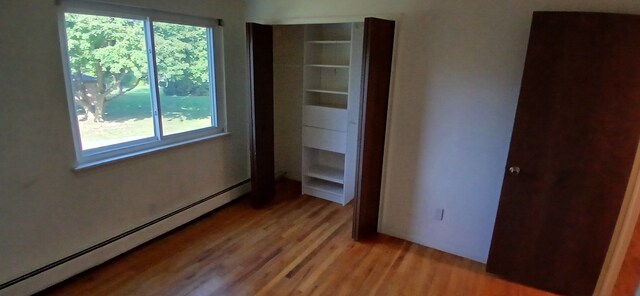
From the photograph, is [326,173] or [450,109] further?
[326,173]

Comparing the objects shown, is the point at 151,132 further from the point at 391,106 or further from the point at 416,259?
the point at 416,259

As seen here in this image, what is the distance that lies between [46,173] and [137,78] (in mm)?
969

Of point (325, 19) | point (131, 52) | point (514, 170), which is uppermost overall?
point (325, 19)

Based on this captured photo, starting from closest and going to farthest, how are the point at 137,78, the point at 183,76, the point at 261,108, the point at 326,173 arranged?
the point at 137,78 < the point at 183,76 < the point at 261,108 < the point at 326,173

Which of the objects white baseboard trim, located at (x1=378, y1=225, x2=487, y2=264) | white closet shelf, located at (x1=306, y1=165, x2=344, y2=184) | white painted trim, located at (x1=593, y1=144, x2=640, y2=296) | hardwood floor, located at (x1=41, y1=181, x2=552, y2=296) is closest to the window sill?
hardwood floor, located at (x1=41, y1=181, x2=552, y2=296)

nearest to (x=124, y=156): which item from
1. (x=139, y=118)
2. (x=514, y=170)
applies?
(x=139, y=118)

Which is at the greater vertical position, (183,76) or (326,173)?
(183,76)

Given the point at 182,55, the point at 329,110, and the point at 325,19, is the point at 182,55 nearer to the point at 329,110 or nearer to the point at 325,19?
the point at 325,19

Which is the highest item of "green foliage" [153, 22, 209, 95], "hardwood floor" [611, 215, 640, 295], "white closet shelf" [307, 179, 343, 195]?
"green foliage" [153, 22, 209, 95]

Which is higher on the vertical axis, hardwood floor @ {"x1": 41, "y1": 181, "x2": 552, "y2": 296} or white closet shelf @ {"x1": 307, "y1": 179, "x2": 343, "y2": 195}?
white closet shelf @ {"x1": 307, "y1": 179, "x2": 343, "y2": 195}

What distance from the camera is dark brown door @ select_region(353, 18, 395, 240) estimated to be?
2695mm

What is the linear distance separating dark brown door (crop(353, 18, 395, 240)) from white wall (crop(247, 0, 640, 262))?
3.4 inches

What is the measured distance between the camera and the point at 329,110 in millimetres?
3791

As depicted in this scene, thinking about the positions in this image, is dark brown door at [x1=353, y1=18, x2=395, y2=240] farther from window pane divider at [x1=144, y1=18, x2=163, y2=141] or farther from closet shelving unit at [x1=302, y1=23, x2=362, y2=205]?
window pane divider at [x1=144, y1=18, x2=163, y2=141]
